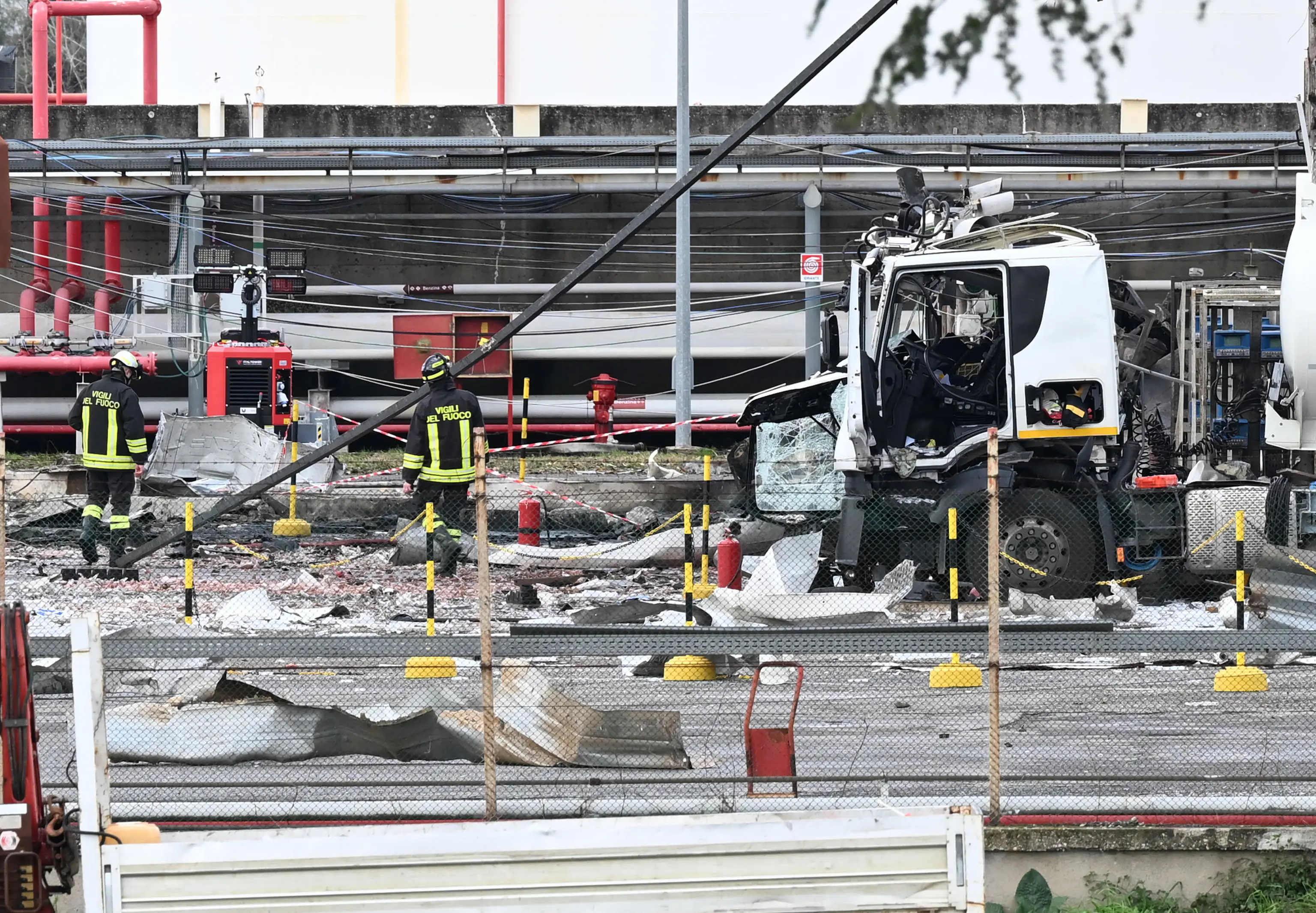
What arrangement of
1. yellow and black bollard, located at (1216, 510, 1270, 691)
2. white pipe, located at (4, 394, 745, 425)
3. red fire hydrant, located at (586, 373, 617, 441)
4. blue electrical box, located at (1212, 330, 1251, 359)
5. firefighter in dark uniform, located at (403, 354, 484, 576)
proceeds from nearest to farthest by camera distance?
yellow and black bollard, located at (1216, 510, 1270, 691) → firefighter in dark uniform, located at (403, 354, 484, 576) → blue electrical box, located at (1212, 330, 1251, 359) → red fire hydrant, located at (586, 373, 617, 441) → white pipe, located at (4, 394, 745, 425)

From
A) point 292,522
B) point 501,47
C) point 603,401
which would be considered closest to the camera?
point 292,522

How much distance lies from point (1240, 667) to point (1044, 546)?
9.37 feet

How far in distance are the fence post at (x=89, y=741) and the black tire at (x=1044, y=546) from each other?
803 centimetres

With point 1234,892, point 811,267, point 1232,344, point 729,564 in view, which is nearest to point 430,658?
point 1234,892

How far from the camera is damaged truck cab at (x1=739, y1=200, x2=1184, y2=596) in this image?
41.2 feet

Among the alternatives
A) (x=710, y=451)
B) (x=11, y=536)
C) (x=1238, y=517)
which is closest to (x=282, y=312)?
(x=710, y=451)

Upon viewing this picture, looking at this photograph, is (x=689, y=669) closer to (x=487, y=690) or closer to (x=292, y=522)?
(x=487, y=690)

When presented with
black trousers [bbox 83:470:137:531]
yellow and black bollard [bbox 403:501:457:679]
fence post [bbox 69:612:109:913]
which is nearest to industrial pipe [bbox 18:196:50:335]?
black trousers [bbox 83:470:137:531]

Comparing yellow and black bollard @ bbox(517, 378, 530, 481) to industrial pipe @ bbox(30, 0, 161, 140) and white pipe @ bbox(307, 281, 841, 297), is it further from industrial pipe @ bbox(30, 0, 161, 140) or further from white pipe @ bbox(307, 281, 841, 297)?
industrial pipe @ bbox(30, 0, 161, 140)

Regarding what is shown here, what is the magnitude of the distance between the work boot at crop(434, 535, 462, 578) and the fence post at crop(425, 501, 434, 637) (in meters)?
0.74

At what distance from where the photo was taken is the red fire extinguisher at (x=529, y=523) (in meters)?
16.0

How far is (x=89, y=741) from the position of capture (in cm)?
568

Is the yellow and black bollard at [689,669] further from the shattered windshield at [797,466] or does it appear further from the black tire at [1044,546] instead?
the shattered windshield at [797,466]

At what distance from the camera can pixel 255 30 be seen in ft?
94.3
